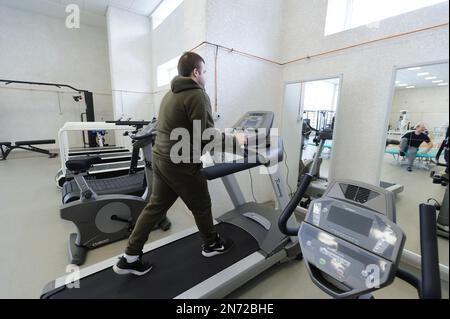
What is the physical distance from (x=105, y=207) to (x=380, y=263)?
213 centimetres

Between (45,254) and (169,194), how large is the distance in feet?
4.67

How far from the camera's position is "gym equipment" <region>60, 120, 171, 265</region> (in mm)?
1965

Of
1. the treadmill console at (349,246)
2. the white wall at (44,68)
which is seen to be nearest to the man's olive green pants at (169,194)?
the treadmill console at (349,246)

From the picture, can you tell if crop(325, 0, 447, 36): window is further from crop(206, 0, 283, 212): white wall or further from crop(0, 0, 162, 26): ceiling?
crop(0, 0, 162, 26): ceiling

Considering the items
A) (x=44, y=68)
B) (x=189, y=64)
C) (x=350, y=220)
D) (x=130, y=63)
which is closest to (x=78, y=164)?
(x=189, y=64)

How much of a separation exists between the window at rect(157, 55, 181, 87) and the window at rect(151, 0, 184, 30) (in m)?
1.01

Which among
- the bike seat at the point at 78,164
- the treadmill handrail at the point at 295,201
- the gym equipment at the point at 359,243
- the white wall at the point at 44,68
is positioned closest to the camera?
the gym equipment at the point at 359,243

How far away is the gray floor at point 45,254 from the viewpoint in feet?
5.38

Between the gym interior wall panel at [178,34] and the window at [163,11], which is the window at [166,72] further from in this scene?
the window at [163,11]

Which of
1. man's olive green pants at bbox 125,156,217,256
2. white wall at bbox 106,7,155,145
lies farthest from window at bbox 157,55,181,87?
man's olive green pants at bbox 125,156,217,256

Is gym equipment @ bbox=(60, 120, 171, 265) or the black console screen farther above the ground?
Result: the black console screen

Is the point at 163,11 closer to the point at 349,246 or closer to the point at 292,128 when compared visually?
the point at 292,128

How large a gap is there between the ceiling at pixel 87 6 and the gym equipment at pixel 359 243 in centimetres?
586
